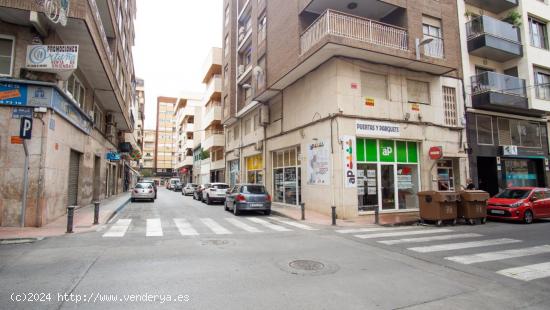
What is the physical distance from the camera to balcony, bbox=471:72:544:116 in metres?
17.4

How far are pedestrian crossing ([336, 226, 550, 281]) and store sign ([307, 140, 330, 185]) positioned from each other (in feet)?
12.9

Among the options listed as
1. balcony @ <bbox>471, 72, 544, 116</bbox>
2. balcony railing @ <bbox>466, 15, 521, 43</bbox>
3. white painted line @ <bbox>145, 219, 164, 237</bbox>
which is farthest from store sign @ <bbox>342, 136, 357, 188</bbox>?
balcony railing @ <bbox>466, 15, 521, 43</bbox>

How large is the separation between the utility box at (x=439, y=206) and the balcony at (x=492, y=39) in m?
11.2

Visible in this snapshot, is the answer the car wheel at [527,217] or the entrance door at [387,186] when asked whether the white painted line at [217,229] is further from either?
the car wheel at [527,217]

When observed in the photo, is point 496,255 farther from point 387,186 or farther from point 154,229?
point 154,229

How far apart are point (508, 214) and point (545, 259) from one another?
696 cm

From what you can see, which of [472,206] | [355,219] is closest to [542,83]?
[472,206]

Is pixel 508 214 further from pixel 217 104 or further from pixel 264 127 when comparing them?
pixel 217 104

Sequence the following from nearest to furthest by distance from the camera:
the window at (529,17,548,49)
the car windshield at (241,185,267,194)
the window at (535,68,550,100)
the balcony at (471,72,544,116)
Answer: the car windshield at (241,185,267,194), the balcony at (471,72,544,116), the window at (535,68,550,100), the window at (529,17,548,49)

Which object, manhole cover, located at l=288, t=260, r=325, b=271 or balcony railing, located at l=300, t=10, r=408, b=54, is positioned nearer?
manhole cover, located at l=288, t=260, r=325, b=271

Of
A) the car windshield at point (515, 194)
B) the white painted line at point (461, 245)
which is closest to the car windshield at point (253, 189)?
the white painted line at point (461, 245)

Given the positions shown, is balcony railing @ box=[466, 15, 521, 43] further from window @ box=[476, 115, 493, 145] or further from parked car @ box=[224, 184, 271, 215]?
parked car @ box=[224, 184, 271, 215]

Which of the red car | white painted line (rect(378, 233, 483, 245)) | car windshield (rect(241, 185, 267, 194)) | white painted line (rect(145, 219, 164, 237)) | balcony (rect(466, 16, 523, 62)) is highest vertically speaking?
balcony (rect(466, 16, 523, 62))

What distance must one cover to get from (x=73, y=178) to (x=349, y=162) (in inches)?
512
